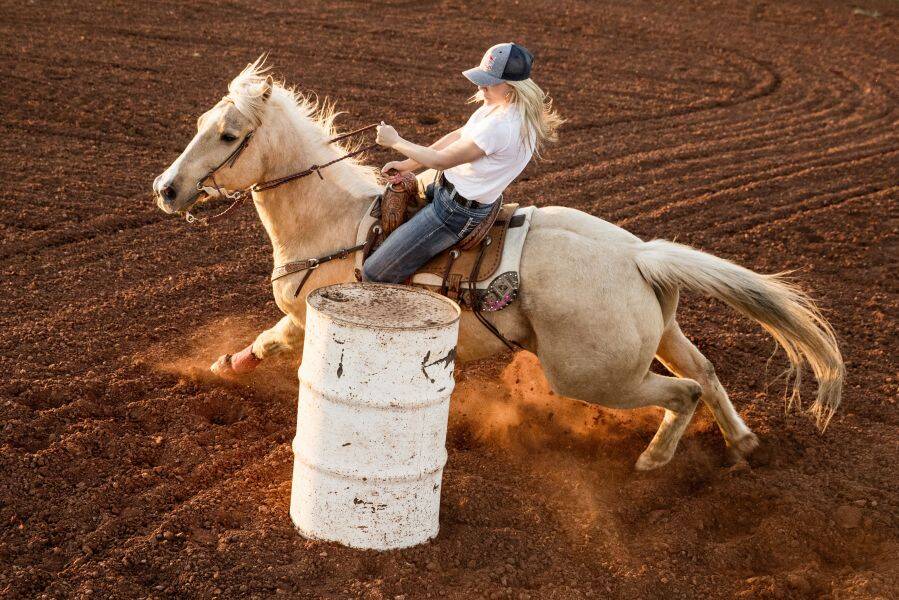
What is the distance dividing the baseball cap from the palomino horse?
94 cm

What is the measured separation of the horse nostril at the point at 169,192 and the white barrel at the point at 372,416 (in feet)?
3.74

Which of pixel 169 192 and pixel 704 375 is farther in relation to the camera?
pixel 704 375

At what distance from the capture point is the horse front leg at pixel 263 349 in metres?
6.03

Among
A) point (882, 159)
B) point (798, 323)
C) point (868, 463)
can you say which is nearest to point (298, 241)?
point (798, 323)

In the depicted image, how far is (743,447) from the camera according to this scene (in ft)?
20.4

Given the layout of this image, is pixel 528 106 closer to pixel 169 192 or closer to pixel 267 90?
pixel 267 90

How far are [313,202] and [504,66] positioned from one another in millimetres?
1502

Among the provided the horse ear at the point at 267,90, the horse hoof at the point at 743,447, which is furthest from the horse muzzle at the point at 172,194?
the horse hoof at the point at 743,447

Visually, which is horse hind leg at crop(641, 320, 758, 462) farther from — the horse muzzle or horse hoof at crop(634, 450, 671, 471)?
the horse muzzle

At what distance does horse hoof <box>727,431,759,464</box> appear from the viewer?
622 centimetres

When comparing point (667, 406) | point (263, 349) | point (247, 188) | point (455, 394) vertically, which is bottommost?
point (455, 394)

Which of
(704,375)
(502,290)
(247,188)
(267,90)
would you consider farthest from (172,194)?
(704,375)

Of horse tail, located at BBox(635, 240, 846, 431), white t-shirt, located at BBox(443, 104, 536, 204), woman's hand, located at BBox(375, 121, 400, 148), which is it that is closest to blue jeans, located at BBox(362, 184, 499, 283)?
white t-shirt, located at BBox(443, 104, 536, 204)

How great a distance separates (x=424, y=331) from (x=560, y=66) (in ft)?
46.2
